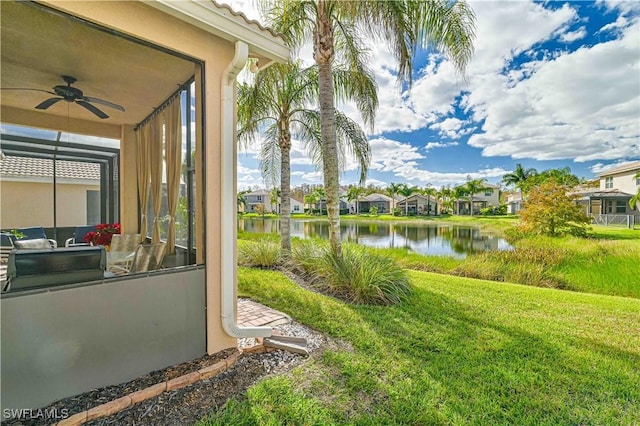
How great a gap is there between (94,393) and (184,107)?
319 cm

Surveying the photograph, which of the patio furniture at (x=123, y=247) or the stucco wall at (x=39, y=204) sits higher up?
the stucco wall at (x=39, y=204)

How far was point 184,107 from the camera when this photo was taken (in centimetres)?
377

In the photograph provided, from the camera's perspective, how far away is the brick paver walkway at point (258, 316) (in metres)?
3.96

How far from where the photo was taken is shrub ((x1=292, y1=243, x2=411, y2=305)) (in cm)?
509

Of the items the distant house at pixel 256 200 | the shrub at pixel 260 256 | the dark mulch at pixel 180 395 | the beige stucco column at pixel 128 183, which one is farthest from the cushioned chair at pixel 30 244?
the distant house at pixel 256 200

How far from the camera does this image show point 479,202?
49969 millimetres

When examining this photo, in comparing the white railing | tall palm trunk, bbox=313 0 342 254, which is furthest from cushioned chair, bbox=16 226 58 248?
the white railing

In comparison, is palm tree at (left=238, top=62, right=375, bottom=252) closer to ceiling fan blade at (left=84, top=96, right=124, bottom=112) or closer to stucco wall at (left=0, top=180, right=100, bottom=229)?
ceiling fan blade at (left=84, top=96, right=124, bottom=112)

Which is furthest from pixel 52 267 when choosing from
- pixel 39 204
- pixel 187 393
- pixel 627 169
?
pixel 627 169

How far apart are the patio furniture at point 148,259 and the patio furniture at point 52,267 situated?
110 centimetres

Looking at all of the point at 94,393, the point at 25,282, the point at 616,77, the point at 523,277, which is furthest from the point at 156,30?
the point at 616,77

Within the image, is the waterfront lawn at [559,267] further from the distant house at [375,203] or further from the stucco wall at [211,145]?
the distant house at [375,203]

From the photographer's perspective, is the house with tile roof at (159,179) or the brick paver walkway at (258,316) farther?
the brick paver walkway at (258,316)

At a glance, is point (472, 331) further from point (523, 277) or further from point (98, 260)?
point (523, 277)
